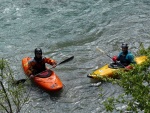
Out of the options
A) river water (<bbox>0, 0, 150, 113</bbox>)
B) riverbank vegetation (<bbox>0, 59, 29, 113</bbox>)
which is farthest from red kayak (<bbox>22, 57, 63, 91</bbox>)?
riverbank vegetation (<bbox>0, 59, 29, 113</bbox>)

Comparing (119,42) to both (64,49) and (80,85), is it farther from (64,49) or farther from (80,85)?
(80,85)

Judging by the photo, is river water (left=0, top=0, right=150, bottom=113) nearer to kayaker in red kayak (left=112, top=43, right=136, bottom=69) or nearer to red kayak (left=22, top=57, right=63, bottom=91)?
red kayak (left=22, top=57, right=63, bottom=91)

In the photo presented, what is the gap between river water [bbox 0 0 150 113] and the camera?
945 centimetres

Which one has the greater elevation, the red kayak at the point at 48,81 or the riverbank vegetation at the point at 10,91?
the riverbank vegetation at the point at 10,91

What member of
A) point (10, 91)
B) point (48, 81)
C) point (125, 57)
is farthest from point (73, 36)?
point (10, 91)

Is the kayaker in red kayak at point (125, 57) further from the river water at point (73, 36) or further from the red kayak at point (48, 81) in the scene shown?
the red kayak at point (48, 81)

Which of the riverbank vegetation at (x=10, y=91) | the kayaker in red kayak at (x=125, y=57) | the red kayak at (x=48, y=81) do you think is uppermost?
the riverbank vegetation at (x=10, y=91)

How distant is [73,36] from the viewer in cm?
1454

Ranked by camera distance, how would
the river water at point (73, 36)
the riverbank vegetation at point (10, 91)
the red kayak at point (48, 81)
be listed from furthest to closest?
the river water at point (73, 36), the red kayak at point (48, 81), the riverbank vegetation at point (10, 91)

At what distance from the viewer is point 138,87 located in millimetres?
4652

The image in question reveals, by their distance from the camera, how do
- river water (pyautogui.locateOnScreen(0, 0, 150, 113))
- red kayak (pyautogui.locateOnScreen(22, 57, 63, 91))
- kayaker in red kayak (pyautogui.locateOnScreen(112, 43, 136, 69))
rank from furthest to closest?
kayaker in red kayak (pyautogui.locateOnScreen(112, 43, 136, 69)), river water (pyautogui.locateOnScreen(0, 0, 150, 113)), red kayak (pyautogui.locateOnScreen(22, 57, 63, 91))

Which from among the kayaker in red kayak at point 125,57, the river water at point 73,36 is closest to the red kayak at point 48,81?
the river water at point 73,36

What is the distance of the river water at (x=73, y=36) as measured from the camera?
9445 mm

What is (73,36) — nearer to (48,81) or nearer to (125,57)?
(125,57)
